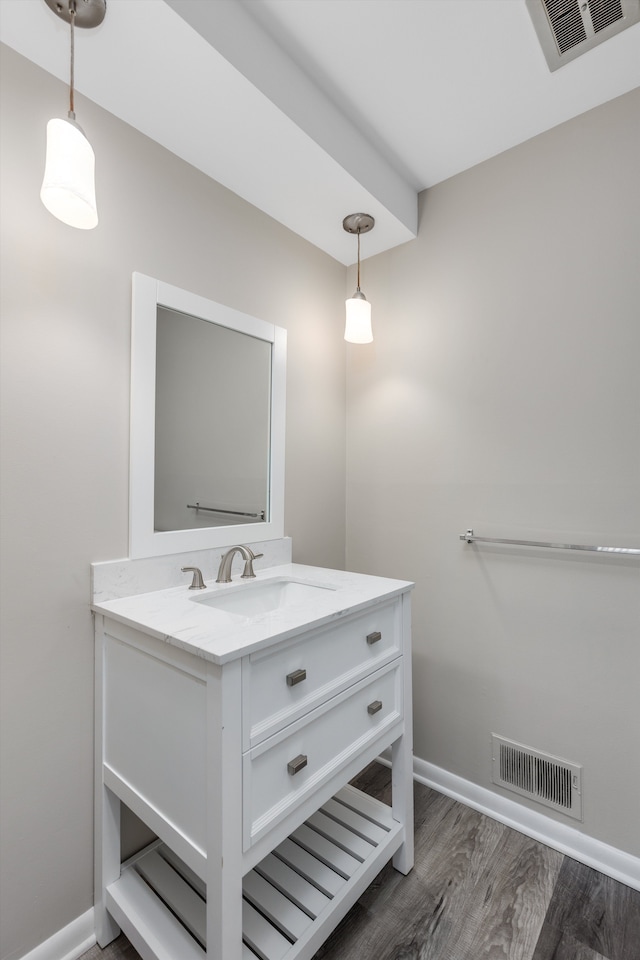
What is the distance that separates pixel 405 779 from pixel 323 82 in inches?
83.9

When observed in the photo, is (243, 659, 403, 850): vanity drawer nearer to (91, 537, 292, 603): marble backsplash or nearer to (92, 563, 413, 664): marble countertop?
(92, 563, 413, 664): marble countertop

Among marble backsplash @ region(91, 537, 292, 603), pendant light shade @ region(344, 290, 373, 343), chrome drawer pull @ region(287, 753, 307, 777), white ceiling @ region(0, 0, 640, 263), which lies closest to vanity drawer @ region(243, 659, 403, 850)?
chrome drawer pull @ region(287, 753, 307, 777)

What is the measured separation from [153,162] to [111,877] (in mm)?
2010

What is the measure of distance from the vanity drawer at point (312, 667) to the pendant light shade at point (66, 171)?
1.02 metres

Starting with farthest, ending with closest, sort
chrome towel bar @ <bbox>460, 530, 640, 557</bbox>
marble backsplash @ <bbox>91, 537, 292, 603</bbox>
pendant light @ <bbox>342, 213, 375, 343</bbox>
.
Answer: pendant light @ <bbox>342, 213, 375, 343</bbox>, chrome towel bar @ <bbox>460, 530, 640, 557</bbox>, marble backsplash @ <bbox>91, 537, 292, 603</bbox>

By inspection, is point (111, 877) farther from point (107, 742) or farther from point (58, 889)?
point (107, 742)

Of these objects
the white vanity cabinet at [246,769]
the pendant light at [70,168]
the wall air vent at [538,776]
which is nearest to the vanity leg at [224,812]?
the white vanity cabinet at [246,769]

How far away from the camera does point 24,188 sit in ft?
3.63

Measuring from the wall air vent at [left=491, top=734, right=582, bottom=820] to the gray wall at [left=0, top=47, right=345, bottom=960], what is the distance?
4.37 ft

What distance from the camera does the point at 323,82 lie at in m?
1.38

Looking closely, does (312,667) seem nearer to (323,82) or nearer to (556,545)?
(556,545)

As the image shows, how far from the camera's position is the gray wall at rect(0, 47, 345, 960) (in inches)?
43.0

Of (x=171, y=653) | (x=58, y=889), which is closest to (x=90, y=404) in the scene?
(x=171, y=653)

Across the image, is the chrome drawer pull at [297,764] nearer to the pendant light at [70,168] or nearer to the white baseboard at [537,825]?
the white baseboard at [537,825]
